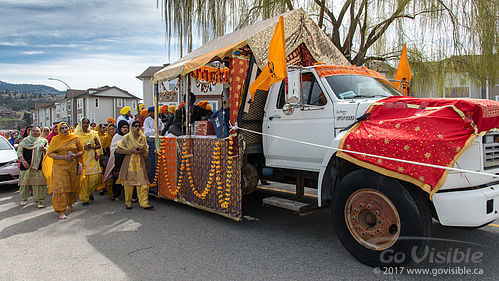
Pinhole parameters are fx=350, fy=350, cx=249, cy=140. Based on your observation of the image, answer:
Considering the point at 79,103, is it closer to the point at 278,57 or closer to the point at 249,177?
the point at 249,177

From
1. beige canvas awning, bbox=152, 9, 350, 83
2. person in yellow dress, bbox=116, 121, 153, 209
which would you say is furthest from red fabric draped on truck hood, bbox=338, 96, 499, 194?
person in yellow dress, bbox=116, 121, 153, 209

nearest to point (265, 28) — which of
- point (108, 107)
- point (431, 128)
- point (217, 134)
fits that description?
point (217, 134)

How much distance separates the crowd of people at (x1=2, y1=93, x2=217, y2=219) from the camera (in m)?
6.73

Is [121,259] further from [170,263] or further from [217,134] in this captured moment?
[217,134]

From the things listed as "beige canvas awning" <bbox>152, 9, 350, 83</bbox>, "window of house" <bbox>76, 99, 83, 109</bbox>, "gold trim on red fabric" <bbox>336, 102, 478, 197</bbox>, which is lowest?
"gold trim on red fabric" <bbox>336, 102, 478, 197</bbox>

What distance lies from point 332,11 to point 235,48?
4941 mm

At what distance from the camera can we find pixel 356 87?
4914 mm

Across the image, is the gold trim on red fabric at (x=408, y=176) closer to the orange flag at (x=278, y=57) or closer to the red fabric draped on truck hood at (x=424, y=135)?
the red fabric draped on truck hood at (x=424, y=135)

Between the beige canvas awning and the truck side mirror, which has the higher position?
the beige canvas awning

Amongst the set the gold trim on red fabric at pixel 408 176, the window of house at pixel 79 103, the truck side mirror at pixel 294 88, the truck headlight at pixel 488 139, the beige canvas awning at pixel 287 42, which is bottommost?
the gold trim on red fabric at pixel 408 176

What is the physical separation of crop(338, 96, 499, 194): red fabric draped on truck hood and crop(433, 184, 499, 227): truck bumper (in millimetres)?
185

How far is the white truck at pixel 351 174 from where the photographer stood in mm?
3365

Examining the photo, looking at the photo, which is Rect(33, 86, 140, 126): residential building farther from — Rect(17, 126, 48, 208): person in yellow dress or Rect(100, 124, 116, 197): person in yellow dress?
Rect(17, 126, 48, 208): person in yellow dress

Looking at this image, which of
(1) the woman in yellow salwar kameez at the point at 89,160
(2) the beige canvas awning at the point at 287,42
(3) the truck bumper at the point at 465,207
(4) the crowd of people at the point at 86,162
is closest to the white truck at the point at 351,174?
(3) the truck bumper at the point at 465,207
